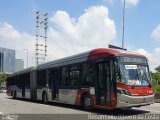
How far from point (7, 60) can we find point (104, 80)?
477 feet

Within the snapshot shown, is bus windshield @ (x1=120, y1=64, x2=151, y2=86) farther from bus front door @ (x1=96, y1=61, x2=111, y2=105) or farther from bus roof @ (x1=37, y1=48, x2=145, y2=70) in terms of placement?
bus front door @ (x1=96, y1=61, x2=111, y2=105)

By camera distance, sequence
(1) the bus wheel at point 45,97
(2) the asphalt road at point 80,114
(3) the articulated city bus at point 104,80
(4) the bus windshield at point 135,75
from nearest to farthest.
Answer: (2) the asphalt road at point 80,114, (3) the articulated city bus at point 104,80, (4) the bus windshield at point 135,75, (1) the bus wheel at point 45,97

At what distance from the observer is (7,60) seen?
522 feet

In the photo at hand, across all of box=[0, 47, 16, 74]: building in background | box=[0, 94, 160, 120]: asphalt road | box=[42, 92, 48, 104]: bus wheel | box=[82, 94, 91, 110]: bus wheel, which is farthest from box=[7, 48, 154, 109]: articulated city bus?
box=[0, 47, 16, 74]: building in background

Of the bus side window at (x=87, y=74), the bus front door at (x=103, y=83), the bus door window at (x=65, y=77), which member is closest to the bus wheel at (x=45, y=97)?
the bus door window at (x=65, y=77)

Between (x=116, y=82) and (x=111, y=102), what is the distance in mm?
967

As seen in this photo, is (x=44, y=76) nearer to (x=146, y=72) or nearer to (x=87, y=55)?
(x=87, y=55)

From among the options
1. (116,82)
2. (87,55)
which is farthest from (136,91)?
(87,55)

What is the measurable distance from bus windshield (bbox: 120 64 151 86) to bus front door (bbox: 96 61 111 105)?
2.73 feet

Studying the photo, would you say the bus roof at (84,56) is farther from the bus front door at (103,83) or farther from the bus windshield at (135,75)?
the bus windshield at (135,75)

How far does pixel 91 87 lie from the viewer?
60.9ft

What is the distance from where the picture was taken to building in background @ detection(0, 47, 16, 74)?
15212 centimetres

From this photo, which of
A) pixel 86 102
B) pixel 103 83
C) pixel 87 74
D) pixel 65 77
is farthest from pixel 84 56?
pixel 65 77

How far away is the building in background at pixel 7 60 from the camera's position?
15212 centimetres
